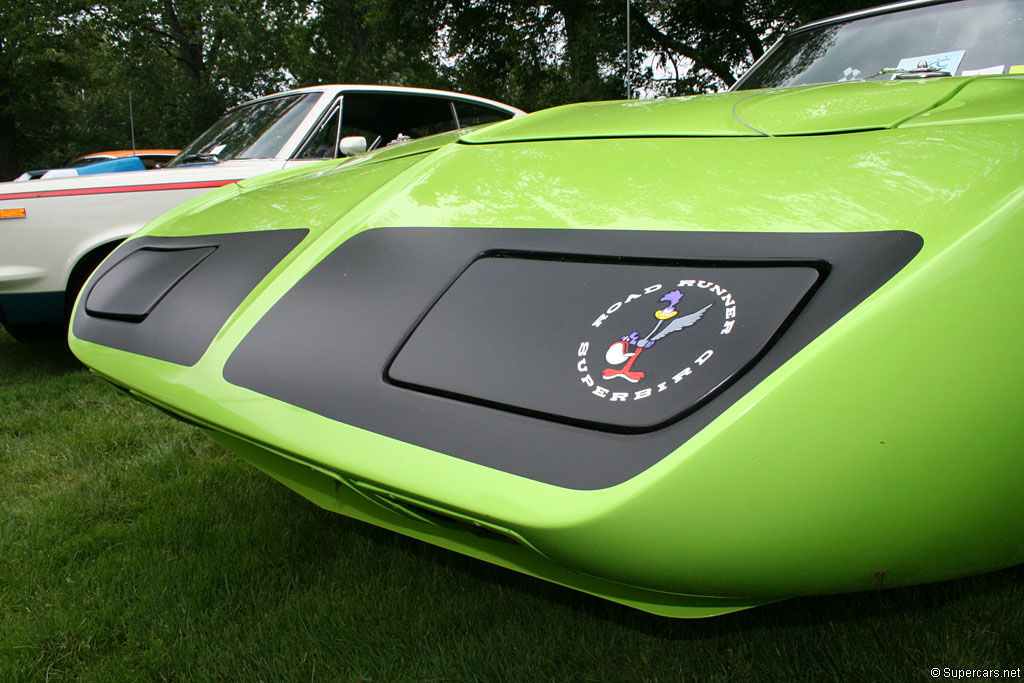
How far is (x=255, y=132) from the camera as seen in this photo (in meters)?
3.82

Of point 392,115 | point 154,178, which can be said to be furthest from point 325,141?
point 154,178

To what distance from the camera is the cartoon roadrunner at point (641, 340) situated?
0.87m

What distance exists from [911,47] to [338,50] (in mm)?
20479

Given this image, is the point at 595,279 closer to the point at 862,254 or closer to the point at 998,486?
the point at 862,254

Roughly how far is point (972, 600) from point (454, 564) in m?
1.09

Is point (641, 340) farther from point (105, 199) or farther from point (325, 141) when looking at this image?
point (325, 141)

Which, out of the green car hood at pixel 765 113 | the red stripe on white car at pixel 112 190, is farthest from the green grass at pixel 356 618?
the red stripe on white car at pixel 112 190

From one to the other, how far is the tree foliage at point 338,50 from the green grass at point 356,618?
19.2 ft

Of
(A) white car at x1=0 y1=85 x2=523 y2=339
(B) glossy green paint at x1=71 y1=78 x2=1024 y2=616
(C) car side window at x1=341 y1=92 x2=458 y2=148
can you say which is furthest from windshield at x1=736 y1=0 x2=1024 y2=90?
(C) car side window at x1=341 y1=92 x2=458 y2=148

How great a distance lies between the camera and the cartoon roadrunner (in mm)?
872

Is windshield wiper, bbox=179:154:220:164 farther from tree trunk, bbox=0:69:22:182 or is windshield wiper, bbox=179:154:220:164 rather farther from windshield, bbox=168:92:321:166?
tree trunk, bbox=0:69:22:182

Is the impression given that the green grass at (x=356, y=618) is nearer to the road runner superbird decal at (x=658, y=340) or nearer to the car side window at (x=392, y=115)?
the road runner superbird decal at (x=658, y=340)

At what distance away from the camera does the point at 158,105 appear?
26375mm

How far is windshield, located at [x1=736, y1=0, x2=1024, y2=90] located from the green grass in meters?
1.25
